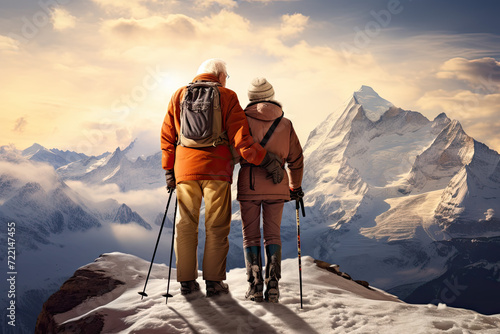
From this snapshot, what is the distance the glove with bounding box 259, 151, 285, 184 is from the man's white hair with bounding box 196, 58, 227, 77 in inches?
53.0

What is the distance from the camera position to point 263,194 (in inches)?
231

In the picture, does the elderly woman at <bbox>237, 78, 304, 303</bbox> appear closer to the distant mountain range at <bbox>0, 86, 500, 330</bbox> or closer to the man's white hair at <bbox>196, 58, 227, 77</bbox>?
the man's white hair at <bbox>196, 58, 227, 77</bbox>

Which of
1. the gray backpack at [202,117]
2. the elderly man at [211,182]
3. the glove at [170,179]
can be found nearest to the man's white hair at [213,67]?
the elderly man at [211,182]

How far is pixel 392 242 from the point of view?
123 meters

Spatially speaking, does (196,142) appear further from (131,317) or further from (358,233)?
(358,233)

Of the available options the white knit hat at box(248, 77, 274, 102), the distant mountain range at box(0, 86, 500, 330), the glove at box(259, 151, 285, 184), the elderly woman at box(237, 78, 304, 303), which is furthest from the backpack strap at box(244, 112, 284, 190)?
the distant mountain range at box(0, 86, 500, 330)

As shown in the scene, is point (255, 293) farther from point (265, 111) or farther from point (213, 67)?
point (213, 67)

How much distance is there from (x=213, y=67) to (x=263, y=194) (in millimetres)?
1888

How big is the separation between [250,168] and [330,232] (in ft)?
443

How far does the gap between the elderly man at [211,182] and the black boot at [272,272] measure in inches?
23.2

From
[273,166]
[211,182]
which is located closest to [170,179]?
[211,182]

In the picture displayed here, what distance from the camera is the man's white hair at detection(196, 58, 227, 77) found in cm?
607

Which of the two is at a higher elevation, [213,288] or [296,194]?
[296,194]

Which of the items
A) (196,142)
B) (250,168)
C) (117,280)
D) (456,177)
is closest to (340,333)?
(250,168)
